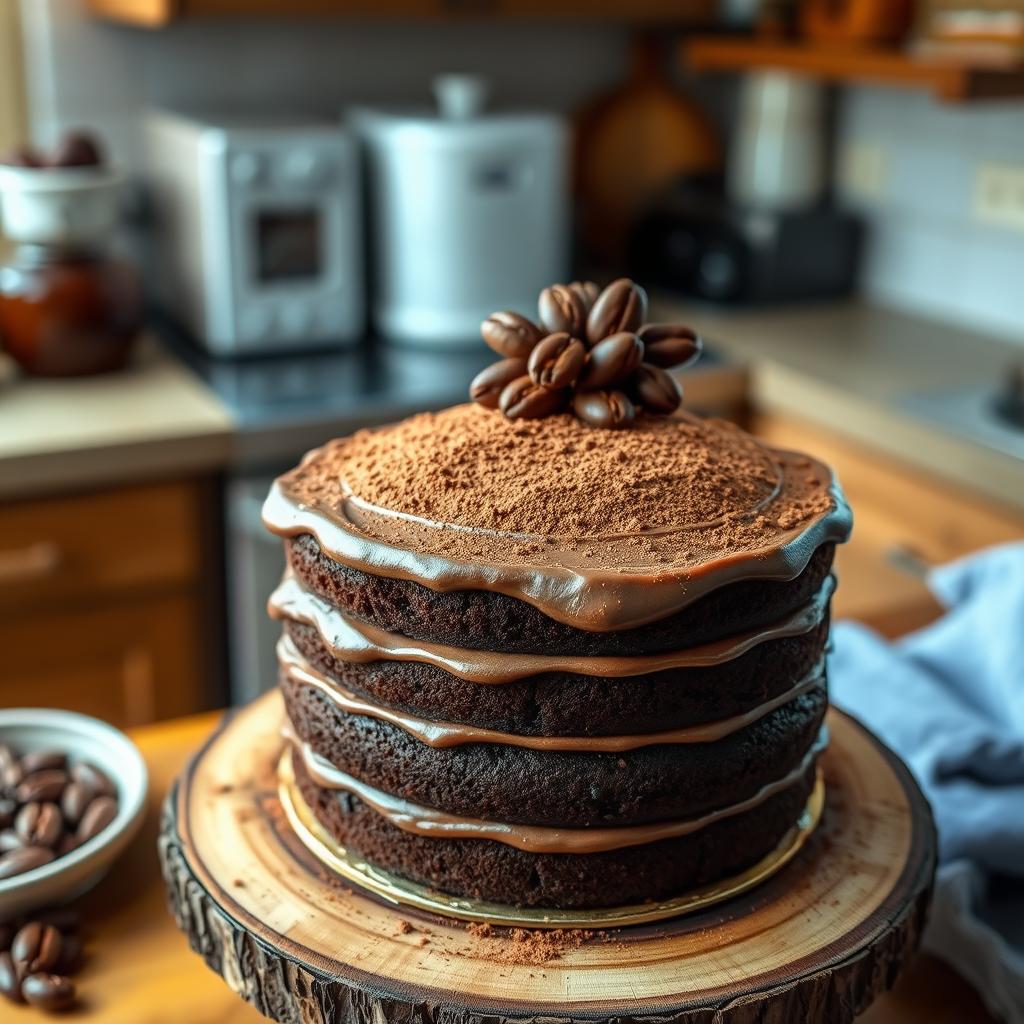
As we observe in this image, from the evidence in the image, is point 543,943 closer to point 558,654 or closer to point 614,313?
point 558,654

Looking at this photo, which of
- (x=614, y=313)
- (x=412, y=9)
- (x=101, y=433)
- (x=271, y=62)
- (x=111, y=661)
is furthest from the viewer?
(x=271, y=62)

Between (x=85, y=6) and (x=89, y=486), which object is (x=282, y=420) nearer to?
(x=89, y=486)

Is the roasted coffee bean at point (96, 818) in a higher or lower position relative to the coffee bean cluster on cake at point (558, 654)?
lower

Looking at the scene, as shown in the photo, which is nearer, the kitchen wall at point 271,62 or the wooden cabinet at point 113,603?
the wooden cabinet at point 113,603

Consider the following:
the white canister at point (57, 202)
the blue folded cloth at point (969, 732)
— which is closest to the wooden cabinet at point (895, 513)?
the blue folded cloth at point (969, 732)

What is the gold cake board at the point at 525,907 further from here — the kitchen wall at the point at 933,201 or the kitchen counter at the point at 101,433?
the kitchen wall at the point at 933,201

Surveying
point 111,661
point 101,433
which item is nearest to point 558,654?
point 101,433

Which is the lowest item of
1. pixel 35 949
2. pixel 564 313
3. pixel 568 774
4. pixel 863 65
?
pixel 35 949

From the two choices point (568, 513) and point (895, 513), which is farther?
point (895, 513)
